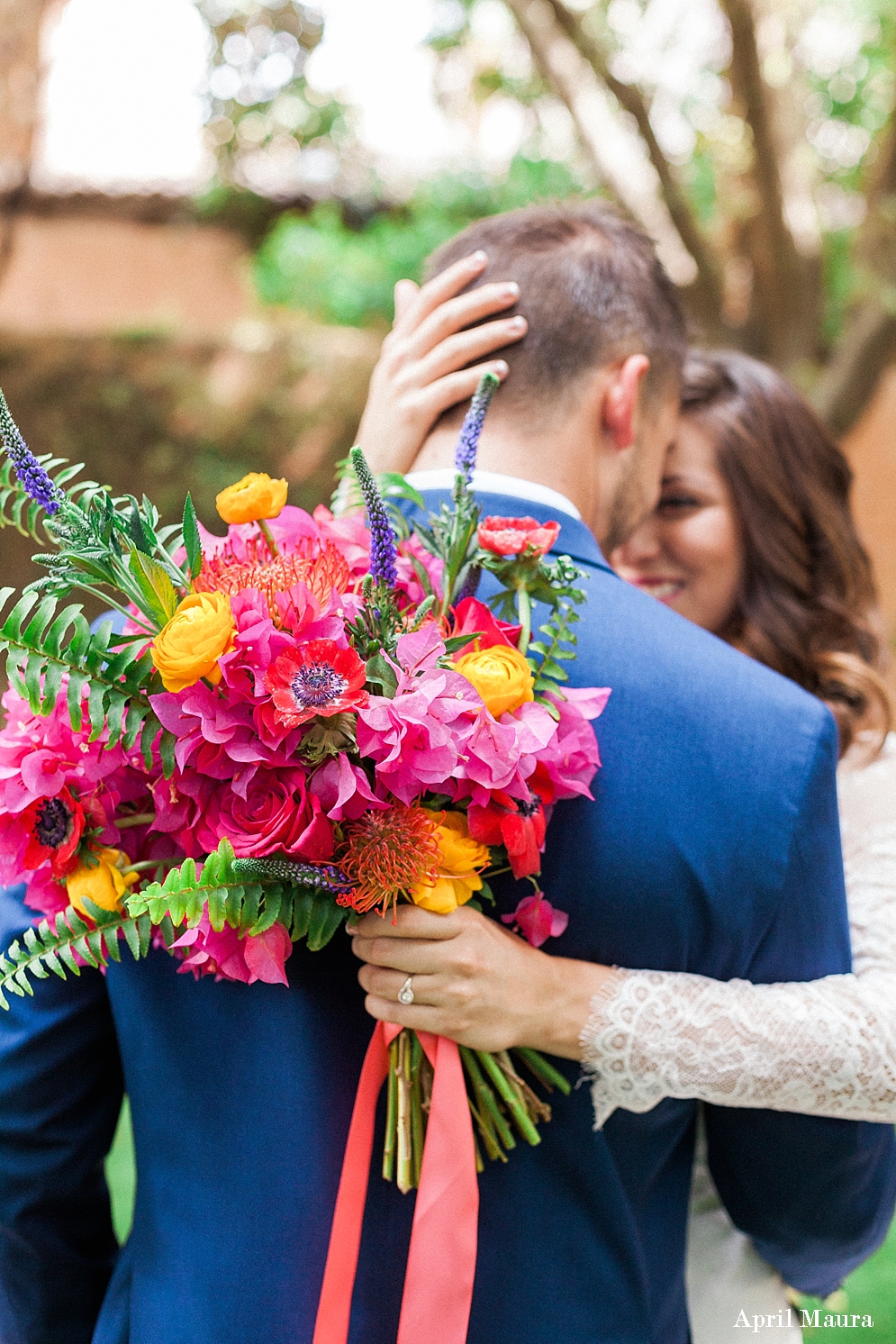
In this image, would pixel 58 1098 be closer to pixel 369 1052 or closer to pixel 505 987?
pixel 369 1052

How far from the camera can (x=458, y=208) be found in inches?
305

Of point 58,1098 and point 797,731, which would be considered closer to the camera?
point 797,731

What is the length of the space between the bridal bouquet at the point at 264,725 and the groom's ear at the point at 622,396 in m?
0.46

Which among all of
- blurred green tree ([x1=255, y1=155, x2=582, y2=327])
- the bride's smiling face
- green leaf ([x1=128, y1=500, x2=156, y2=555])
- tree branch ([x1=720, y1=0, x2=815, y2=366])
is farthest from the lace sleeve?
blurred green tree ([x1=255, y1=155, x2=582, y2=327])

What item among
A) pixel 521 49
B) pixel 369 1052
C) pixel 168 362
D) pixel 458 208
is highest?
pixel 521 49

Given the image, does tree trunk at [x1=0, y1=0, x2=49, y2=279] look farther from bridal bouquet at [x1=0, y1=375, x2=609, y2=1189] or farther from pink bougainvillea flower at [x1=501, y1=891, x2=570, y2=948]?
pink bougainvillea flower at [x1=501, y1=891, x2=570, y2=948]

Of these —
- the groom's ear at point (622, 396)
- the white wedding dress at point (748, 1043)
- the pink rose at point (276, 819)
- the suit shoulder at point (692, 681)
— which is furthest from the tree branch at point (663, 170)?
the pink rose at point (276, 819)

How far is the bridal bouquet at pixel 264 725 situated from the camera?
3.23 ft

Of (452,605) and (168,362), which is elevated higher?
(168,362)

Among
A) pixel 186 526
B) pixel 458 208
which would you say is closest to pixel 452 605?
pixel 186 526

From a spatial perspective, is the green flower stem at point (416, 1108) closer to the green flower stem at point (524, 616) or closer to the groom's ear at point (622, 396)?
the green flower stem at point (524, 616)

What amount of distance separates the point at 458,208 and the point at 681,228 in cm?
246

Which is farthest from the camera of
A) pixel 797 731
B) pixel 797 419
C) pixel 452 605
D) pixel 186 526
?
pixel 797 419

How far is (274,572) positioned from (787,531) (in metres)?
1.89
